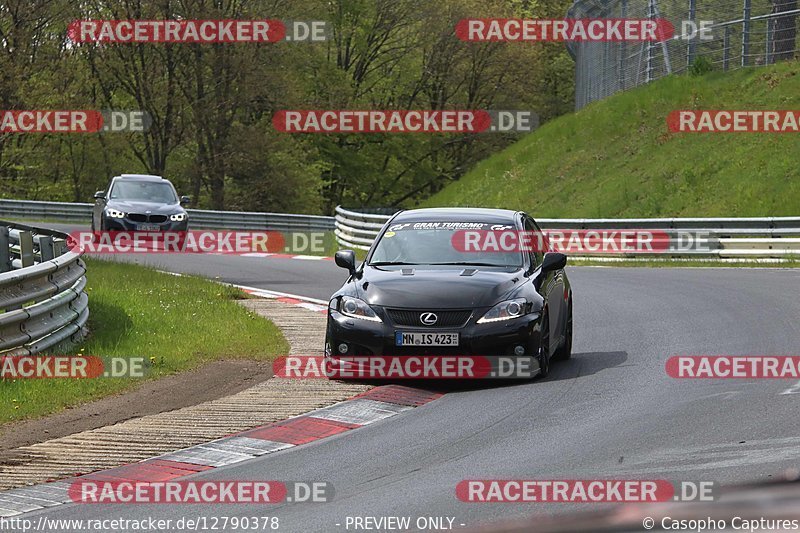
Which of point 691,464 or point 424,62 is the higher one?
point 424,62

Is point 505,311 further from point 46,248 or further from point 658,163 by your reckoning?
point 658,163

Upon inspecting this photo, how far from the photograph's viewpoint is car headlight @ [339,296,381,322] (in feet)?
37.9

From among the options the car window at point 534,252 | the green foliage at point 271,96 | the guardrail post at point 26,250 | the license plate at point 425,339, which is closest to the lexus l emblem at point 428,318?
the license plate at point 425,339

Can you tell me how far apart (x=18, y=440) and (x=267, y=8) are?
49339mm

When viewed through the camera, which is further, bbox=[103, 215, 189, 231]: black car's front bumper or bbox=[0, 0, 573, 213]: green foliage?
bbox=[0, 0, 573, 213]: green foliage

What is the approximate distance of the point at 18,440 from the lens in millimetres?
9086

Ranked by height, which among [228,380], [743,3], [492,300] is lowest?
[228,380]

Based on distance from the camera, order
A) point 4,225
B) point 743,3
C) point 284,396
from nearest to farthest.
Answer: point 284,396 < point 4,225 < point 743,3

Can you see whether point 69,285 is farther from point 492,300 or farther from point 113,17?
point 113,17

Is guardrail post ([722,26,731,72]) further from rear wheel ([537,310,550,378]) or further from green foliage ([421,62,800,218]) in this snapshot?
rear wheel ([537,310,550,378])

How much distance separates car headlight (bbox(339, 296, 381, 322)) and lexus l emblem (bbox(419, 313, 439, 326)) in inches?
14.6

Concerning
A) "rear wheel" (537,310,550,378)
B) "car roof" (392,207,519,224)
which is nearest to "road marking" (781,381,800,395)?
"rear wheel" (537,310,550,378)

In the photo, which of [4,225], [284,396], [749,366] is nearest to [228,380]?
[284,396]

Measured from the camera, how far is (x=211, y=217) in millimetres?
48125
